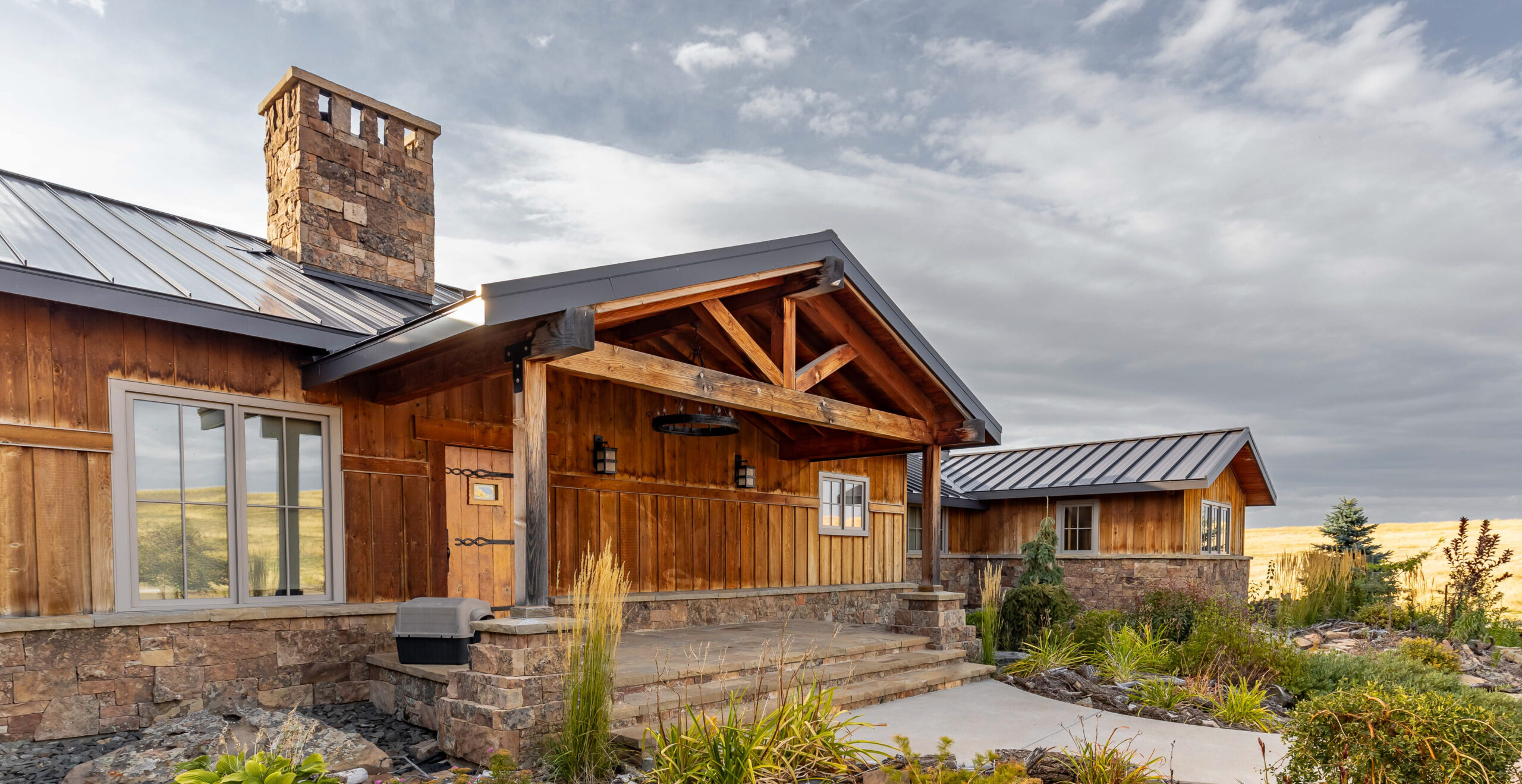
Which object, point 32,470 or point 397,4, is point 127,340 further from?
point 397,4

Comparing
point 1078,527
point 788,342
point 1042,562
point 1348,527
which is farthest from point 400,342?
point 1348,527

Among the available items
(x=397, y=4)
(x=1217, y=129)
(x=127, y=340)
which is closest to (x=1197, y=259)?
(x=1217, y=129)

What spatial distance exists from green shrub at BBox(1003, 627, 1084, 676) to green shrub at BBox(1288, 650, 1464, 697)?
1.74 m

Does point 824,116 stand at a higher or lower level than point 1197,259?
→ higher

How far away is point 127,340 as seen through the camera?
18.4ft

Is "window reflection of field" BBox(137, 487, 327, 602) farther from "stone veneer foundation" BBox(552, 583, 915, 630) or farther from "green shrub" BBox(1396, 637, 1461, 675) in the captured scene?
"green shrub" BBox(1396, 637, 1461, 675)

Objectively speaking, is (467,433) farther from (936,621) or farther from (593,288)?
(936,621)

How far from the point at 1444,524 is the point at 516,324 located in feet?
130

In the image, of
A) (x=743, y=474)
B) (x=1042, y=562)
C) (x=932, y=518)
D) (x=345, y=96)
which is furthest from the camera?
(x=1042, y=562)

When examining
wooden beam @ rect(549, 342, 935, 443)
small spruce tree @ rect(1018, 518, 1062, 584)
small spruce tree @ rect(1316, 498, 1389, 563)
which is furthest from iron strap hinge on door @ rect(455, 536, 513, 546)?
small spruce tree @ rect(1316, 498, 1389, 563)

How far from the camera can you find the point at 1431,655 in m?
7.96

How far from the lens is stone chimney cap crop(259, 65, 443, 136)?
8375 mm

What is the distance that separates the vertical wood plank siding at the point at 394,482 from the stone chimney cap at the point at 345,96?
351 centimetres

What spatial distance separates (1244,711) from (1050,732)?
1.53 meters
